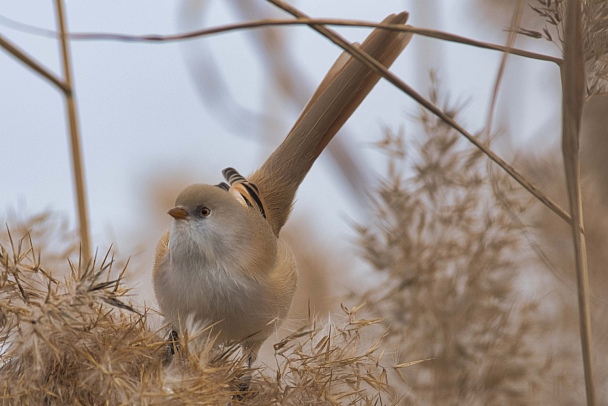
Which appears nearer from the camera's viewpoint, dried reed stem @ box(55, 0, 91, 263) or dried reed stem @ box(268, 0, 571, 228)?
dried reed stem @ box(268, 0, 571, 228)

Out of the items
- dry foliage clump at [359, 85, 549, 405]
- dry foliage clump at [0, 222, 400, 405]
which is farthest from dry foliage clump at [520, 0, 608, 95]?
dry foliage clump at [359, 85, 549, 405]

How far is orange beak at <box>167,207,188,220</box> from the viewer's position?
142 centimetres

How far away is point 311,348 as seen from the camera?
3.52 feet

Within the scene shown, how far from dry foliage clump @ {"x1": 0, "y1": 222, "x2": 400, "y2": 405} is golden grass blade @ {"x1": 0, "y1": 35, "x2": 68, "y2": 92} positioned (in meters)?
0.38

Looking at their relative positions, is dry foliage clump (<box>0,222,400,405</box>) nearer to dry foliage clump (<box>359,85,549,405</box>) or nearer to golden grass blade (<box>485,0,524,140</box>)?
golden grass blade (<box>485,0,524,140</box>)

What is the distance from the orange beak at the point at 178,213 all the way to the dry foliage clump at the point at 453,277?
446 millimetres

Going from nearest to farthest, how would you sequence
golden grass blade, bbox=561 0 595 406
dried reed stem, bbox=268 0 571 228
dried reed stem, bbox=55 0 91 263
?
1. golden grass blade, bbox=561 0 595 406
2. dried reed stem, bbox=268 0 571 228
3. dried reed stem, bbox=55 0 91 263

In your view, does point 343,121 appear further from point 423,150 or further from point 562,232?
point 562,232

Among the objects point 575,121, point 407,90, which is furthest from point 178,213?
point 575,121

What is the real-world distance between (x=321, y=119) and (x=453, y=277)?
516 mm

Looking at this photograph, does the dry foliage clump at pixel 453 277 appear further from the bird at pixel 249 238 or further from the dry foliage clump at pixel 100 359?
the dry foliage clump at pixel 100 359

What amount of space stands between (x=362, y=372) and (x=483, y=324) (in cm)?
65

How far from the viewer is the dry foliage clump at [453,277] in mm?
1606

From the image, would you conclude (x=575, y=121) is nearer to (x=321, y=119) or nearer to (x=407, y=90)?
(x=407, y=90)
